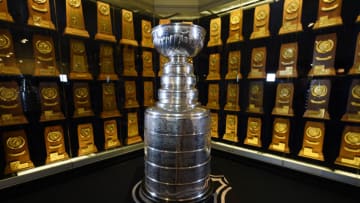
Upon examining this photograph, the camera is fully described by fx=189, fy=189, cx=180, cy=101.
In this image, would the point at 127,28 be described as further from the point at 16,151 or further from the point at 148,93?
the point at 16,151

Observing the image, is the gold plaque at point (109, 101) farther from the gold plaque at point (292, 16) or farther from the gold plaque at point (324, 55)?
the gold plaque at point (324, 55)

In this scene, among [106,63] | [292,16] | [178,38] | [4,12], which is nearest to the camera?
[178,38]

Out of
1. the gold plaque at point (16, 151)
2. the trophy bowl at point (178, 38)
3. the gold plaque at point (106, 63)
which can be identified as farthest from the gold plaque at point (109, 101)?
the trophy bowl at point (178, 38)

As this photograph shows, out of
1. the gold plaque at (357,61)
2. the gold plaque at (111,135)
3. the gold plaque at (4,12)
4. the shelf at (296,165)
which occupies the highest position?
the gold plaque at (4,12)

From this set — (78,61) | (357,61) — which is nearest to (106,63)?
(78,61)

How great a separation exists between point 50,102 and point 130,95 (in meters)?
0.66

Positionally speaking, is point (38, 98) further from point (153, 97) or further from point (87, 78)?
point (153, 97)

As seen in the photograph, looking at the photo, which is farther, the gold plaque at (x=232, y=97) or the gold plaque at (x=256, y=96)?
the gold plaque at (x=232, y=97)

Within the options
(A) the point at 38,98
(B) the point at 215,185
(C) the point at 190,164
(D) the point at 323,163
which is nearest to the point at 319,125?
(D) the point at 323,163

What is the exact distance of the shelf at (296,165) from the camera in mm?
1252

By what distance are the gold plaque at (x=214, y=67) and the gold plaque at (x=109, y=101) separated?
0.98m

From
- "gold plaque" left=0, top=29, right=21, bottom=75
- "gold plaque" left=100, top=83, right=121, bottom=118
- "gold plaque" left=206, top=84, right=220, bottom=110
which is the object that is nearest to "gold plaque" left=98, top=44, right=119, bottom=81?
"gold plaque" left=100, top=83, right=121, bottom=118

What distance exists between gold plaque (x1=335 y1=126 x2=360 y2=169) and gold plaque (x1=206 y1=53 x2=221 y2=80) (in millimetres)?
1081

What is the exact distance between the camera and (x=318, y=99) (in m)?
1.37
